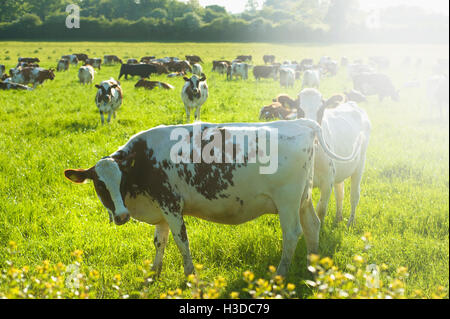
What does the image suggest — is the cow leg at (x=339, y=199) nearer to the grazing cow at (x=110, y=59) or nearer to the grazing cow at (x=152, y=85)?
the grazing cow at (x=152, y=85)

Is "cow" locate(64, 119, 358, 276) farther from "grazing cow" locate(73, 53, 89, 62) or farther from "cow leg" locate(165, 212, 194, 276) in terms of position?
"grazing cow" locate(73, 53, 89, 62)

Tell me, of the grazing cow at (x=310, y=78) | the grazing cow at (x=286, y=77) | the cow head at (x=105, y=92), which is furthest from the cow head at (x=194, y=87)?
the grazing cow at (x=286, y=77)

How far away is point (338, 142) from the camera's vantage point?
5.58 metres

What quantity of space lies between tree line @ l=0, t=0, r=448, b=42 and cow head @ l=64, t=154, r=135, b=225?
80.3ft

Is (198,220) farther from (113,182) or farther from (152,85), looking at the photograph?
(152,85)

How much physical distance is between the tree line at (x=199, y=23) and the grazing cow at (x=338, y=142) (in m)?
24.0

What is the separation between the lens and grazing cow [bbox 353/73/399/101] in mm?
21281

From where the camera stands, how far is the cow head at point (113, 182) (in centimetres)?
362

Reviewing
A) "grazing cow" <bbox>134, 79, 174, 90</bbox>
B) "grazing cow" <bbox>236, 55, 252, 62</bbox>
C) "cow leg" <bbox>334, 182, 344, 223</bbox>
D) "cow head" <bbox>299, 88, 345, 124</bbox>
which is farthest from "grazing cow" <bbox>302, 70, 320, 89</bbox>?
"grazing cow" <bbox>236, 55, 252, 62</bbox>

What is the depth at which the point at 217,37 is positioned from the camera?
185 ft

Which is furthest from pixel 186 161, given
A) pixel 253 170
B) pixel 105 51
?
pixel 105 51

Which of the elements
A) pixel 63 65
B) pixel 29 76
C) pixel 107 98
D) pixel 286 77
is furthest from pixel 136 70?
pixel 107 98

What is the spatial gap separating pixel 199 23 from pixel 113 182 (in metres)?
52.6
